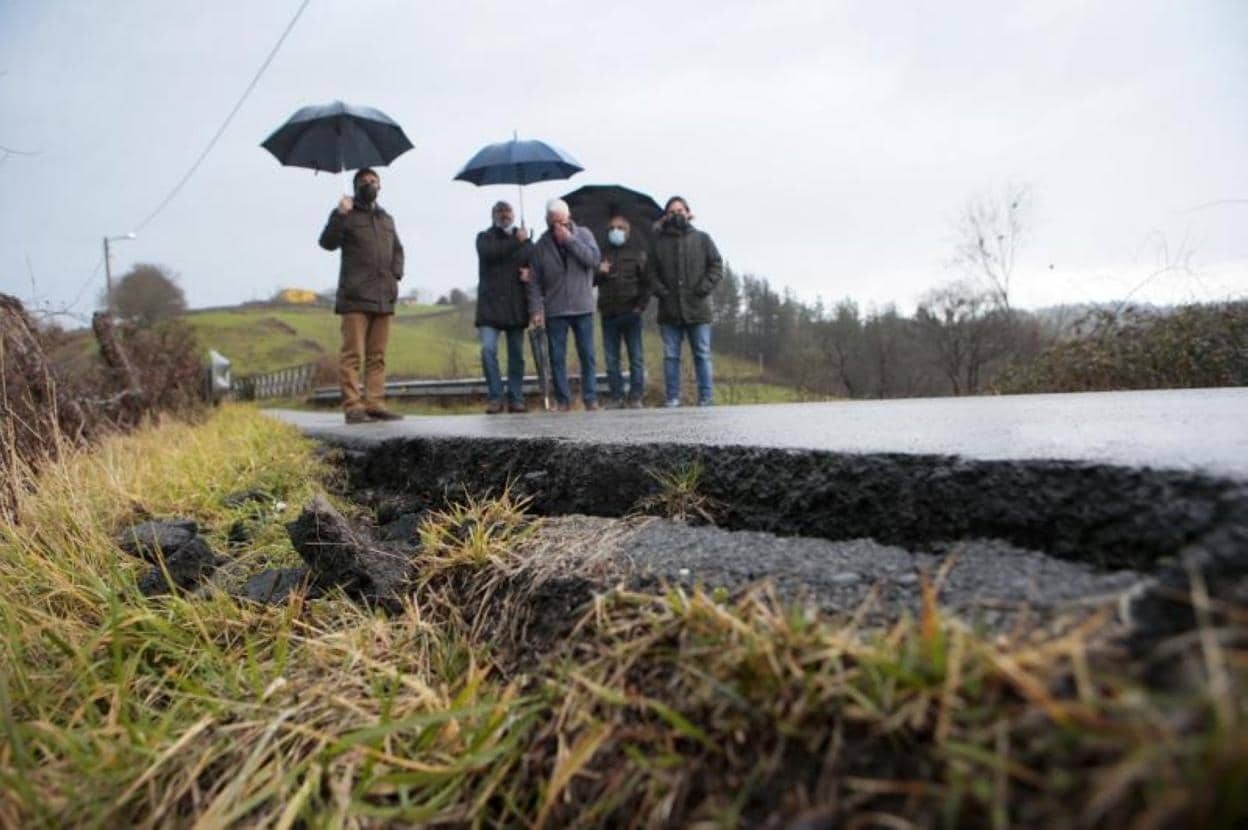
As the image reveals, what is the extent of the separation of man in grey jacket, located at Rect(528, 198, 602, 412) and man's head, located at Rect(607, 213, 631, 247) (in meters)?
0.60

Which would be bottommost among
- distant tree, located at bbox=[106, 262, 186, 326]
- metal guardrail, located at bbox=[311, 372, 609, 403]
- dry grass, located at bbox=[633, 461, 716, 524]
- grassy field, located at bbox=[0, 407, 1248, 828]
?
grassy field, located at bbox=[0, 407, 1248, 828]

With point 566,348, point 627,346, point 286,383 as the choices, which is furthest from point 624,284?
point 286,383

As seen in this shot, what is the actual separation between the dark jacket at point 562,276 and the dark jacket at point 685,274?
31.0 inches

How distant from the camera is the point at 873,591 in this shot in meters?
1.15

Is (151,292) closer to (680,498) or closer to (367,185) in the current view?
(367,185)

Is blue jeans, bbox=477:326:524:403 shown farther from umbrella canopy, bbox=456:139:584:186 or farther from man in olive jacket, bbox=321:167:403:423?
umbrella canopy, bbox=456:139:584:186

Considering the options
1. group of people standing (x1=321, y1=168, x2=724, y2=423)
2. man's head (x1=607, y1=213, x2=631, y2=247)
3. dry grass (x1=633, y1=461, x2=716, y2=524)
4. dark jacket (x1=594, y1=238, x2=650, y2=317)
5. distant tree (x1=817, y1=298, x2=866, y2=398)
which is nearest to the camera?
dry grass (x1=633, y1=461, x2=716, y2=524)

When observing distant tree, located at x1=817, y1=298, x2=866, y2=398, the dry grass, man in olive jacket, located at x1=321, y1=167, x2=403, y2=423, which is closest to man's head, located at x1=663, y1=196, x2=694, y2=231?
man in olive jacket, located at x1=321, y1=167, x2=403, y2=423

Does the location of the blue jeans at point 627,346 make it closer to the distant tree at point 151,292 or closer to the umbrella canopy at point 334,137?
the umbrella canopy at point 334,137

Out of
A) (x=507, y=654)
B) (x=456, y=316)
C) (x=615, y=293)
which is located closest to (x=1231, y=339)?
(x=615, y=293)

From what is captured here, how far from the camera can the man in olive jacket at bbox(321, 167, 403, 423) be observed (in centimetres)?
675

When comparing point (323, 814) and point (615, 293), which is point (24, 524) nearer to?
point (323, 814)

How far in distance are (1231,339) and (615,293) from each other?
6.68 metres

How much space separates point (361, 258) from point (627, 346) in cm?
299
